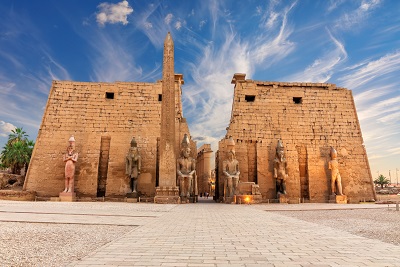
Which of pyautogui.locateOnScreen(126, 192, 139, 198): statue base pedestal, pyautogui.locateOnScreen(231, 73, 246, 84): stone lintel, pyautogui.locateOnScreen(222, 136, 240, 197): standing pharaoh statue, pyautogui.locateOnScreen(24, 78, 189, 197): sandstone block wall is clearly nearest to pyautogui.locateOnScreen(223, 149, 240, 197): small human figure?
pyautogui.locateOnScreen(222, 136, 240, 197): standing pharaoh statue

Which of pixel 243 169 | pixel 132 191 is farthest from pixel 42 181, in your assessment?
pixel 243 169

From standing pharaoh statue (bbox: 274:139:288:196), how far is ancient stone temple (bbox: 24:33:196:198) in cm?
417

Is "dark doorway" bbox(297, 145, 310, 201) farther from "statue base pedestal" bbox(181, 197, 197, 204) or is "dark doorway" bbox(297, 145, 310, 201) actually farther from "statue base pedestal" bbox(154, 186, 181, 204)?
"statue base pedestal" bbox(154, 186, 181, 204)

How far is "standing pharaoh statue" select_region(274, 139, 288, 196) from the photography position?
14.4 metres

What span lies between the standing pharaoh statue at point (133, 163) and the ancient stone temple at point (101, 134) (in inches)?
28.0

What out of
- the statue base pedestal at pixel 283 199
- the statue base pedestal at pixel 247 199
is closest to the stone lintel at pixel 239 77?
the statue base pedestal at pixel 283 199

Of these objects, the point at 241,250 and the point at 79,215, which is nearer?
the point at 241,250

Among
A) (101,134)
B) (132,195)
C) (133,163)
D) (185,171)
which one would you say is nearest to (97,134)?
(101,134)

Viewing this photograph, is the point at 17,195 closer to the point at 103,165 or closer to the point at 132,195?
the point at 103,165

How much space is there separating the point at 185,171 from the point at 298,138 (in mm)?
6389

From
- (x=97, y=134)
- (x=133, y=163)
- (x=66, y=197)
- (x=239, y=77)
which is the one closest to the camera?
(x=66, y=197)

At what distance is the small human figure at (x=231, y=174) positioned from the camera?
1348 cm

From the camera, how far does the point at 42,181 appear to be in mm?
14570

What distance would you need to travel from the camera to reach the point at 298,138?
16.0 metres
